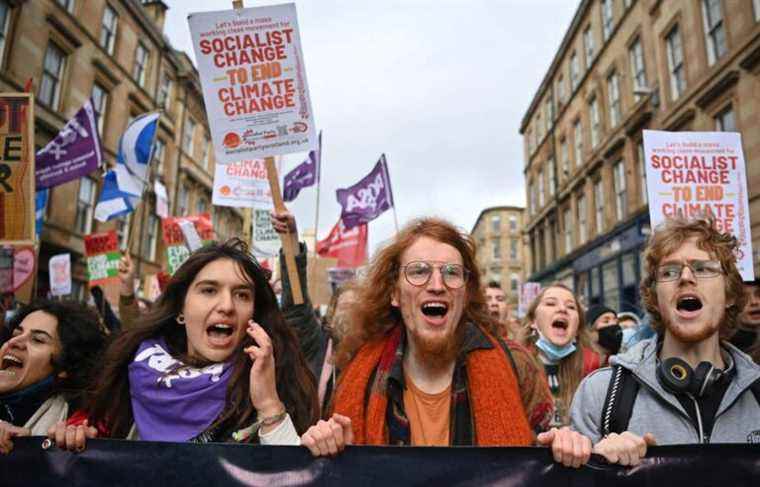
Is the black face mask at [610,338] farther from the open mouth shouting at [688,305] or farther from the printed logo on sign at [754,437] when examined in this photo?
the printed logo on sign at [754,437]

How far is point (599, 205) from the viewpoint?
2180 centimetres

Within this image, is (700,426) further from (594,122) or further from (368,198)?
(594,122)

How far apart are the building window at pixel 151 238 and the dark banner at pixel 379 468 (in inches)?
921

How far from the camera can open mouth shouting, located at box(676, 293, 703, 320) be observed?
2.18 metres

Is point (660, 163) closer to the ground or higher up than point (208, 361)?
higher up

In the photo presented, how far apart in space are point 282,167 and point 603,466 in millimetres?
8240

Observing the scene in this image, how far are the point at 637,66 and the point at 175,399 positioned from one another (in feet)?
67.6

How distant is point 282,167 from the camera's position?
9266mm

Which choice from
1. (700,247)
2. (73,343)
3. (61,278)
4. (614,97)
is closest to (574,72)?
(614,97)

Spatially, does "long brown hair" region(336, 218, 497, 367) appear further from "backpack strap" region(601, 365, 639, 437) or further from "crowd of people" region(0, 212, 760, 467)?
"backpack strap" region(601, 365, 639, 437)

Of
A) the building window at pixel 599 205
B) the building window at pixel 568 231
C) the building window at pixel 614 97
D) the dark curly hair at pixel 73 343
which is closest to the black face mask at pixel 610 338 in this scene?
the dark curly hair at pixel 73 343

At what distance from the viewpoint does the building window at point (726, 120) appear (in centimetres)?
1300

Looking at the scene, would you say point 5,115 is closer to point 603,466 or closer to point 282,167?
point 603,466

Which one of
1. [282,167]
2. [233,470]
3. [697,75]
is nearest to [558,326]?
[233,470]
